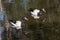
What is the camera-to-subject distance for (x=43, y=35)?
1.21 m

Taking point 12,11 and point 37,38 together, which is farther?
point 12,11

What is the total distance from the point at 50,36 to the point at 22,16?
27 centimetres

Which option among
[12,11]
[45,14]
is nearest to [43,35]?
[45,14]

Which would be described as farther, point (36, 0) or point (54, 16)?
point (36, 0)

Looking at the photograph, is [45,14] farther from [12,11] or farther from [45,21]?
[12,11]

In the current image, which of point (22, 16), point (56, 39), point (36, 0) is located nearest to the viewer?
point (56, 39)

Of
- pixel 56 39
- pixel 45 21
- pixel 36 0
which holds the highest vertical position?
pixel 36 0

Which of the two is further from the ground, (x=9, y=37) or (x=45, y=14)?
(x=45, y=14)

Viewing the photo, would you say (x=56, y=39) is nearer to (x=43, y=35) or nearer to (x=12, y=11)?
(x=43, y=35)

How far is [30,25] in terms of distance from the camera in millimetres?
1281

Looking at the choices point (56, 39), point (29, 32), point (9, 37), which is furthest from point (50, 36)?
point (9, 37)

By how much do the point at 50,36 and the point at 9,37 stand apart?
0.89 feet

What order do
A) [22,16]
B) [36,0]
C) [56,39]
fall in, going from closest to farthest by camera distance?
1. [56,39]
2. [22,16]
3. [36,0]

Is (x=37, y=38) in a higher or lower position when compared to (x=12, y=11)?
lower
